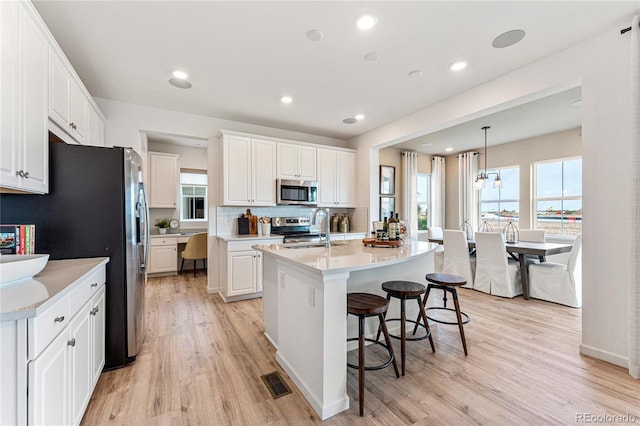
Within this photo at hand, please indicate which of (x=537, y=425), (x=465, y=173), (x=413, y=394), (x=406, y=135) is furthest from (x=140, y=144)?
(x=465, y=173)

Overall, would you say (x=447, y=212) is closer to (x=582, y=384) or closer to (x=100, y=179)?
(x=582, y=384)

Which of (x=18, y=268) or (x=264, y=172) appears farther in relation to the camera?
(x=264, y=172)

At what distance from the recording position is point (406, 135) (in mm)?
4277

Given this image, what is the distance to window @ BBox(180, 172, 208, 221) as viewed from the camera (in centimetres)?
608

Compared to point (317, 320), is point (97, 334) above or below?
below

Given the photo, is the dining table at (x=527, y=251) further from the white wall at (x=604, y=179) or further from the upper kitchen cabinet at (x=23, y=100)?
the upper kitchen cabinet at (x=23, y=100)

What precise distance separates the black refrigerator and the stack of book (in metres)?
0.13

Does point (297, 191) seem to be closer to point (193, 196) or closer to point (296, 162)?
point (296, 162)

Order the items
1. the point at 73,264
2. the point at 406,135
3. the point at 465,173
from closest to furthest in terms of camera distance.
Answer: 1. the point at 73,264
2. the point at 406,135
3. the point at 465,173

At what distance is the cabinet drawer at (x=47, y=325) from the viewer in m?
1.09

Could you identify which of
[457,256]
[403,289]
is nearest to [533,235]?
[457,256]

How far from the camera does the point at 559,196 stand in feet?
17.9

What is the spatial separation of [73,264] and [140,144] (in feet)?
8.23

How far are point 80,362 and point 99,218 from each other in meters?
1.02
